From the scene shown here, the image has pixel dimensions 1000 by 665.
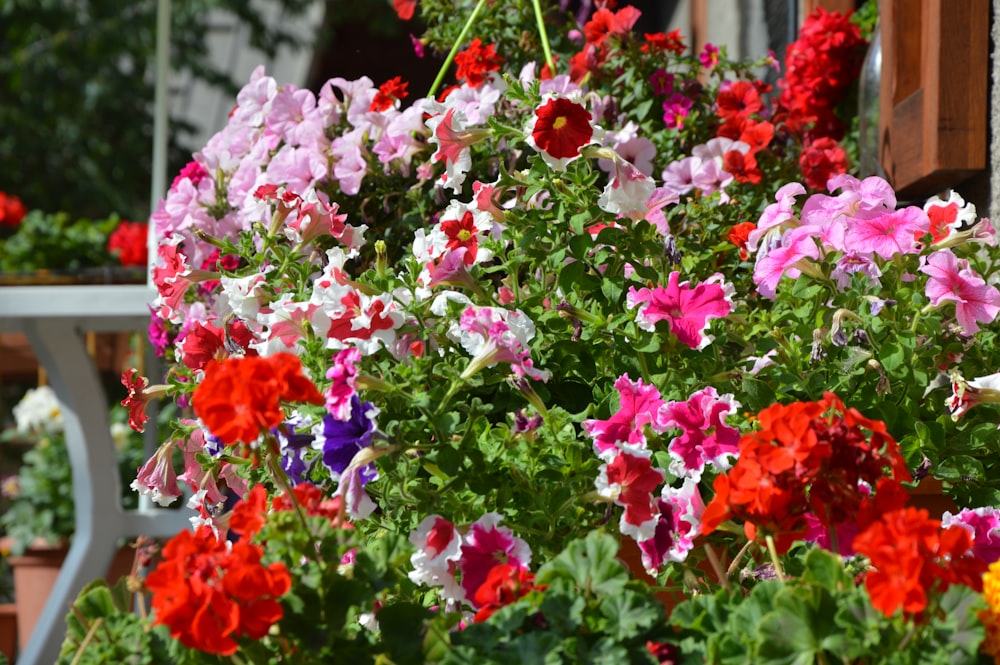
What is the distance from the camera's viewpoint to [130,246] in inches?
168

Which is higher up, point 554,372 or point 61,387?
point 554,372

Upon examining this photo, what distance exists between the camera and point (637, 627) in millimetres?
843

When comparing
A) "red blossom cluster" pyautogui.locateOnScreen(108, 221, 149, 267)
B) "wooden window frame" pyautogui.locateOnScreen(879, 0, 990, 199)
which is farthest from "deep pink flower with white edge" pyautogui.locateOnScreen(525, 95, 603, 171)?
"red blossom cluster" pyautogui.locateOnScreen(108, 221, 149, 267)

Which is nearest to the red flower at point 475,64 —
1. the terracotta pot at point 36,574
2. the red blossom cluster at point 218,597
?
the red blossom cluster at point 218,597

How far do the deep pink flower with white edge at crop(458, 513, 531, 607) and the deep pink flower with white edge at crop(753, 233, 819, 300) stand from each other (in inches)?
17.6

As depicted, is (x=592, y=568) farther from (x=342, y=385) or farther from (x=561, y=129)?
(x=561, y=129)

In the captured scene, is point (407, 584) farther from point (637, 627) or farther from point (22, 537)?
point (22, 537)

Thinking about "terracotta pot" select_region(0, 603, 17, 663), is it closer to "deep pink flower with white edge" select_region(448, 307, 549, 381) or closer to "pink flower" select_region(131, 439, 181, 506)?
"pink flower" select_region(131, 439, 181, 506)

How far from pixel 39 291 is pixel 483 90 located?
124cm

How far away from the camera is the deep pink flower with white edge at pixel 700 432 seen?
3.60 ft

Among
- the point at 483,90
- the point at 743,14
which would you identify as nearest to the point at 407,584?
the point at 483,90

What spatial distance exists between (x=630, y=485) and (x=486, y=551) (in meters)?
0.13

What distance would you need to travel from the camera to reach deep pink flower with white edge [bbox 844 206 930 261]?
4.11ft

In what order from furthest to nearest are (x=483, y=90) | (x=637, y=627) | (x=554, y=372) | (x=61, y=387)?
(x=61, y=387)
(x=483, y=90)
(x=554, y=372)
(x=637, y=627)
